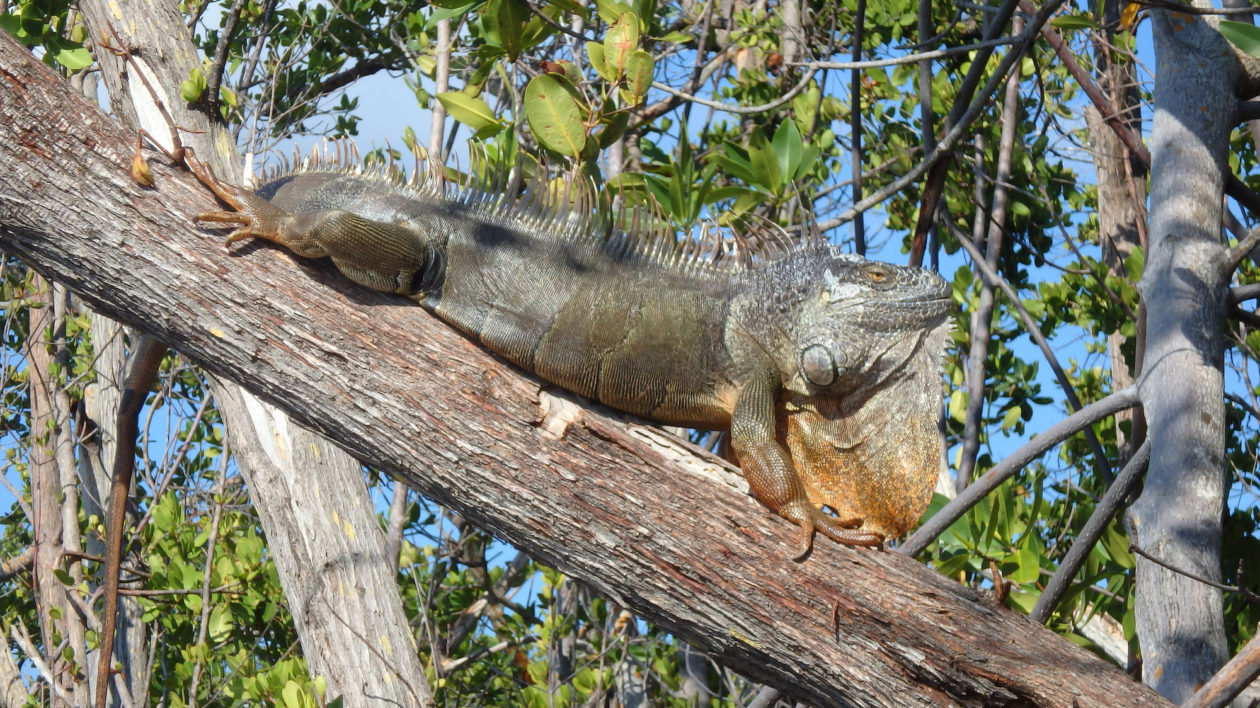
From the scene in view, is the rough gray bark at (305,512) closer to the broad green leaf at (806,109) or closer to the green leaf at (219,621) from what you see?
the green leaf at (219,621)

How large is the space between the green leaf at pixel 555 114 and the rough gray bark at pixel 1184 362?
6.07 ft

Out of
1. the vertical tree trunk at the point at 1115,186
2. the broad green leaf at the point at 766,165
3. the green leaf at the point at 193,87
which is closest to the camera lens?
the green leaf at the point at 193,87

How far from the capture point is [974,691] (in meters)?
2.67

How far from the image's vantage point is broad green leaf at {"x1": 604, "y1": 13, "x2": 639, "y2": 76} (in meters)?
3.71

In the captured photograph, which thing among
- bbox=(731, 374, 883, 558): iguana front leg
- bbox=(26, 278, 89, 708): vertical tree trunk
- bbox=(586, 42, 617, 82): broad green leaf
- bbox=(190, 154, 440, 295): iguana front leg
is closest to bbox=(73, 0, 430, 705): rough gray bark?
bbox=(190, 154, 440, 295): iguana front leg

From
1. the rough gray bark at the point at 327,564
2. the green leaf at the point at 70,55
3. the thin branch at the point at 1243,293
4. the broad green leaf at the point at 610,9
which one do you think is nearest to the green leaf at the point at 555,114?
the broad green leaf at the point at 610,9

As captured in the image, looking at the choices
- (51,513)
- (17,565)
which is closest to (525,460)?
(51,513)

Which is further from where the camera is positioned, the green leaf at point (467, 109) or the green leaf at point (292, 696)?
the green leaf at point (467, 109)

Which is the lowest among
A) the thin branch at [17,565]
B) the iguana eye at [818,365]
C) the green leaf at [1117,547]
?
the thin branch at [17,565]

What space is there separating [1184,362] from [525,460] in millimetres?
1958

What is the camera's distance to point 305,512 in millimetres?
3875

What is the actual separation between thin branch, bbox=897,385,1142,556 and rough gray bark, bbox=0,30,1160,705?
20.5 inches

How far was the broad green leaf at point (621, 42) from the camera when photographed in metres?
3.71

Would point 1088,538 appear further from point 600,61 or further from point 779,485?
point 600,61
